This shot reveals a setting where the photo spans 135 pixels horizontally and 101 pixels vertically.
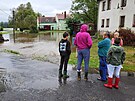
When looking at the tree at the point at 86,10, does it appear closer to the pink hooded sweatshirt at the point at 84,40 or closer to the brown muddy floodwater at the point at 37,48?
the brown muddy floodwater at the point at 37,48

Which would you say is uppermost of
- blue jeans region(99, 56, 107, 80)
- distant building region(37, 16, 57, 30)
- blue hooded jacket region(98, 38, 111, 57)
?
distant building region(37, 16, 57, 30)

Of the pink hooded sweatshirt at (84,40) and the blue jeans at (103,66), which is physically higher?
the pink hooded sweatshirt at (84,40)

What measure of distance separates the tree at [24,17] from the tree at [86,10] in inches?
867

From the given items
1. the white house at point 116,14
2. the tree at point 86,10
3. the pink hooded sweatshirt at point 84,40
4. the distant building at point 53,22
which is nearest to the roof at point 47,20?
the distant building at point 53,22

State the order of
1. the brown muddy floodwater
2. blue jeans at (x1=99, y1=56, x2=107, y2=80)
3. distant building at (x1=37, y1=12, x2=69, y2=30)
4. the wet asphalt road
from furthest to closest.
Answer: distant building at (x1=37, y1=12, x2=69, y2=30) → the brown muddy floodwater → blue jeans at (x1=99, y1=56, x2=107, y2=80) → the wet asphalt road

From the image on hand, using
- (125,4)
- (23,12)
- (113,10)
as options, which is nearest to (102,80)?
(125,4)

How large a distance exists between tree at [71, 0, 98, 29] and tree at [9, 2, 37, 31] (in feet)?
72.3

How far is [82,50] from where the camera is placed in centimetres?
616

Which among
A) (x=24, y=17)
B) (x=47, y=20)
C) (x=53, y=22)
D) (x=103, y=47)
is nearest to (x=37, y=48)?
(x=103, y=47)

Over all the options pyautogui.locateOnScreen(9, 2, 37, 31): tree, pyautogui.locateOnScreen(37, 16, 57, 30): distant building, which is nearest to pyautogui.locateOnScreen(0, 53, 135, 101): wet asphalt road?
pyautogui.locateOnScreen(9, 2, 37, 31): tree

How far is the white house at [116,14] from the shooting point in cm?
2280

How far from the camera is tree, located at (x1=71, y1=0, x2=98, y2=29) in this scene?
133 feet

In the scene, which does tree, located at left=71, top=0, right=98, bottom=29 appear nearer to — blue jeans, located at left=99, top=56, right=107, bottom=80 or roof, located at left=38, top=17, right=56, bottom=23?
blue jeans, located at left=99, top=56, right=107, bottom=80

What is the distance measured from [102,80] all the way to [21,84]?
2.64 metres
